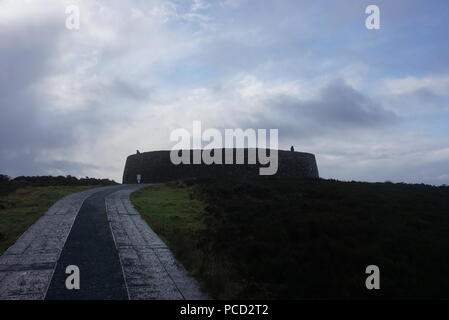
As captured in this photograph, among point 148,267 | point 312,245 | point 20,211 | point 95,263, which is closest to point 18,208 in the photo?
point 20,211

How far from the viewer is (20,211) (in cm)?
2005

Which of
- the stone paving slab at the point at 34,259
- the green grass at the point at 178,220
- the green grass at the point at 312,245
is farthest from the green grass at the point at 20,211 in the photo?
the green grass at the point at 312,245

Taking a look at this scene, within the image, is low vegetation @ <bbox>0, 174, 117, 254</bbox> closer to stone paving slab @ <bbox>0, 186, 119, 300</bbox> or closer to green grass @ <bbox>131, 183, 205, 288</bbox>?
stone paving slab @ <bbox>0, 186, 119, 300</bbox>

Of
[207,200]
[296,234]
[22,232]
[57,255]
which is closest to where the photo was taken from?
[57,255]

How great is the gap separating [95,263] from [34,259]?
191cm

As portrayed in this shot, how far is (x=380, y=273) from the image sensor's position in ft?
31.8

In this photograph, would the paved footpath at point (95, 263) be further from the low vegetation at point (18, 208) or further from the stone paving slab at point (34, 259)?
the low vegetation at point (18, 208)

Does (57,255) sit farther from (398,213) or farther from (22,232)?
(398,213)

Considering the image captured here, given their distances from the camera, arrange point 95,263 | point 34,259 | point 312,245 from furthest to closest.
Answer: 1. point 312,245
2. point 34,259
3. point 95,263

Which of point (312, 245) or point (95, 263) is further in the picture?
point (312, 245)

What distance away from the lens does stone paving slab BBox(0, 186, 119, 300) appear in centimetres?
862

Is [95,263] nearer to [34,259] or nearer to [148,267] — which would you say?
[148,267]
